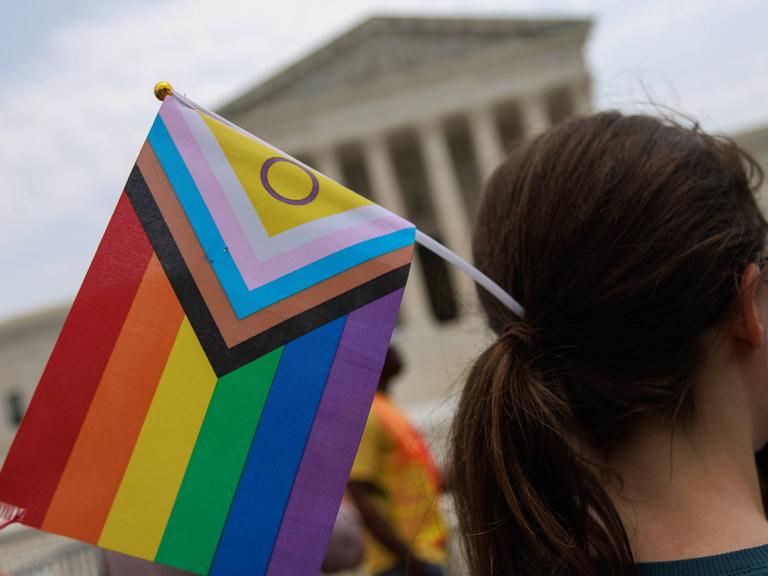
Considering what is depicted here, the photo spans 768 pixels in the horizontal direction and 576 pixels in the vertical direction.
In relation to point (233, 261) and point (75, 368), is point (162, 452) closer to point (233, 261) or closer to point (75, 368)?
point (75, 368)

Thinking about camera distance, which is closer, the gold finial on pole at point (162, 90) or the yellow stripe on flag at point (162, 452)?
the yellow stripe on flag at point (162, 452)

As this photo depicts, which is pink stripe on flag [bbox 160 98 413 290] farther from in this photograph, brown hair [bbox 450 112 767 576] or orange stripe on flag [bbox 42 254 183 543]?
brown hair [bbox 450 112 767 576]

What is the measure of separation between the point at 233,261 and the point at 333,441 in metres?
0.30

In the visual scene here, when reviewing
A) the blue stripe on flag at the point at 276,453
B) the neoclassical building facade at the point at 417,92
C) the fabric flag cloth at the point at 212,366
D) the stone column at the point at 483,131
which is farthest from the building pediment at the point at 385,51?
the blue stripe on flag at the point at 276,453

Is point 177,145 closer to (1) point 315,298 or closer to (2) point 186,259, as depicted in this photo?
(2) point 186,259


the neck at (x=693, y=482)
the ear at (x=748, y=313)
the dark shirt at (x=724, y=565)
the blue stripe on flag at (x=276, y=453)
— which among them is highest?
the blue stripe on flag at (x=276, y=453)

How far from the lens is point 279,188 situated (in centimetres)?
126

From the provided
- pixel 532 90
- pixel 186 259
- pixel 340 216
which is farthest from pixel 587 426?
pixel 532 90

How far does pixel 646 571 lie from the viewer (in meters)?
1.23

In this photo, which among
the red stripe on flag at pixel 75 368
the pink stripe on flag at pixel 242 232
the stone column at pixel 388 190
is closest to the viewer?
the red stripe on flag at pixel 75 368

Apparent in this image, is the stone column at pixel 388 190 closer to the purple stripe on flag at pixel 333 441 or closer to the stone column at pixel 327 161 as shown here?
the stone column at pixel 327 161

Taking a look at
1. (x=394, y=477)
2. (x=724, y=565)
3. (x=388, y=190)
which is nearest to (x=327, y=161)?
(x=388, y=190)

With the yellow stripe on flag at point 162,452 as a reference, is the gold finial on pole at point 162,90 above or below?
above

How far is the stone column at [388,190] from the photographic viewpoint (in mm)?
34062
